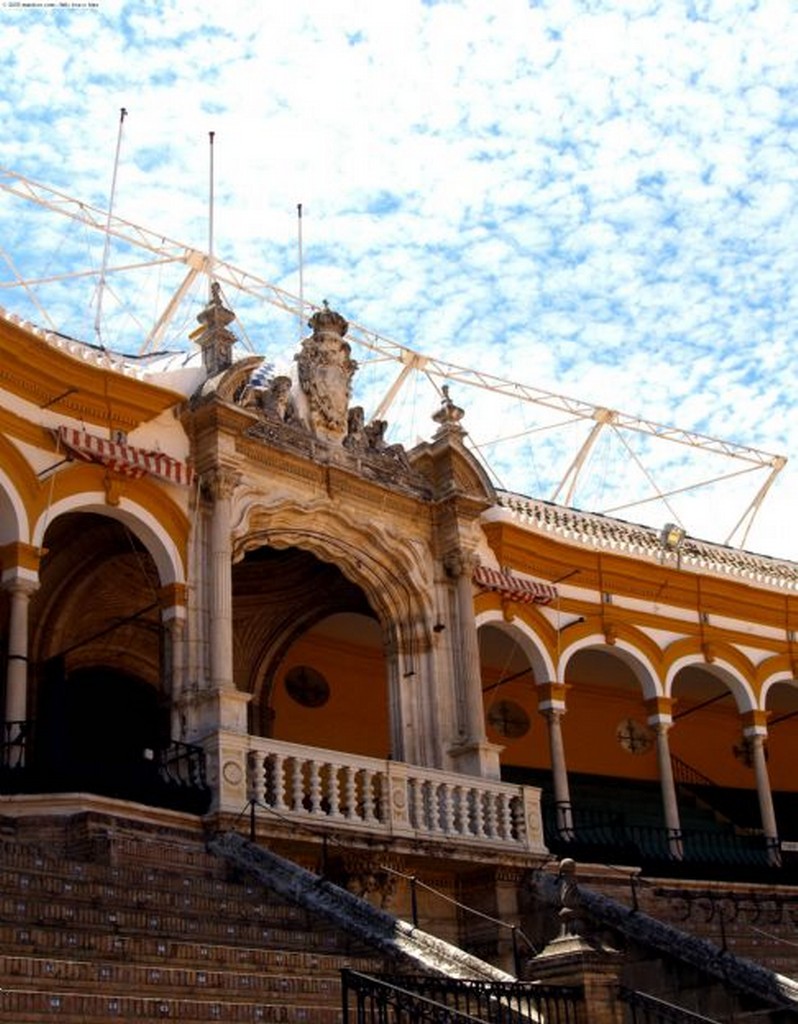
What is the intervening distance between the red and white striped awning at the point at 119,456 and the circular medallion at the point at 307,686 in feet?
21.8

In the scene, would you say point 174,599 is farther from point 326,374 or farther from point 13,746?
point 326,374

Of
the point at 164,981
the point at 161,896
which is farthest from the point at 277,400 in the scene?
the point at 164,981

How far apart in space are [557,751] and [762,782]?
4148 millimetres

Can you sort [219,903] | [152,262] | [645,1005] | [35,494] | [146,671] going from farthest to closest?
[152,262] → [146,671] → [35,494] → [219,903] → [645,1005]

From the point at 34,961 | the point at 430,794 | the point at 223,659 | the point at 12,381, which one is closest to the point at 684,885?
the point at 430,794

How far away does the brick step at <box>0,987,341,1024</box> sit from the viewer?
25.4 ft

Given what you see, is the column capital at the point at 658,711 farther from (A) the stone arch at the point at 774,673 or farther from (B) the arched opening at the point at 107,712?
(B) the arched opening at the point at 107,712

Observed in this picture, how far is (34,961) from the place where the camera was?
831 cm

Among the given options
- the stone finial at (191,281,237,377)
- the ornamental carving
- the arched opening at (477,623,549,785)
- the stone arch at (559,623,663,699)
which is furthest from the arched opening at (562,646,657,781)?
the stone finial at (191,281,237,377)

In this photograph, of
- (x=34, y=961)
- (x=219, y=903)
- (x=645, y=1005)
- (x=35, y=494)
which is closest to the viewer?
(x=34, y=961)

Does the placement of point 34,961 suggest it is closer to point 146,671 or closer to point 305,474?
point 305,474

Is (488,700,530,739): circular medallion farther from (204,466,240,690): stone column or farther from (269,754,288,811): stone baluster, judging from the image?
(269,754,288,811): stone baluster

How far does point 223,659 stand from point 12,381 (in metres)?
3.74

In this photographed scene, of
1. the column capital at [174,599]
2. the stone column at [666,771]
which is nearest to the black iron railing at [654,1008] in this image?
the column capital at [174,599]
